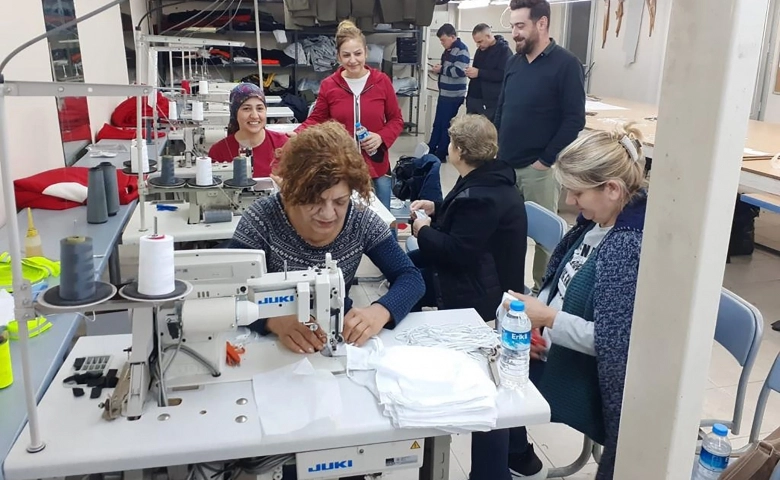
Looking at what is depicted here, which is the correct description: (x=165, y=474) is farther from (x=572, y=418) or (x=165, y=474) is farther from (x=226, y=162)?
(x=226, y=162)

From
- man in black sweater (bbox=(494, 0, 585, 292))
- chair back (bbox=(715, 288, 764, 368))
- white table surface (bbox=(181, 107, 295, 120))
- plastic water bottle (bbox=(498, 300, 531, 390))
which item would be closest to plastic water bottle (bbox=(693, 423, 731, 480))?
chair back (bbox=(715, 288, 764, 368))

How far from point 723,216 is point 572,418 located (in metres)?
1.12

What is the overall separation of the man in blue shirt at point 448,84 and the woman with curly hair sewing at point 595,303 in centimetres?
571

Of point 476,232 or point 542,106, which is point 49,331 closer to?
point 476,232

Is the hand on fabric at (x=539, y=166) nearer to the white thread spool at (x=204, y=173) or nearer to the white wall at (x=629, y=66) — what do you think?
the white thread spool at (x=204, y=173)

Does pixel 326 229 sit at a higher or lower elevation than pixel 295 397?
higher

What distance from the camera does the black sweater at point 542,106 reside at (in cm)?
336

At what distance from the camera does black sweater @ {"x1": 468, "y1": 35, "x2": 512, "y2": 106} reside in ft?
22.6

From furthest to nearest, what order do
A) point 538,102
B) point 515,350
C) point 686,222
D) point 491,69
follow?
point 491,69 < point 538,102 < point 515,350 < point 686,222

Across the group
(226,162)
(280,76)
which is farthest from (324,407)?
(280,76)

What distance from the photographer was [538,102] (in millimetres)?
3430

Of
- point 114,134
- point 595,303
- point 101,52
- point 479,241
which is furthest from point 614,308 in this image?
point 101,52

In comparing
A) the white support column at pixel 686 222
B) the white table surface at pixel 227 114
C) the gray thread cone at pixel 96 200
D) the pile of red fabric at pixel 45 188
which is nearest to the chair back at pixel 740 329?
the white support column at pixel 686 222

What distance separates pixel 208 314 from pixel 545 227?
67.2 inches
